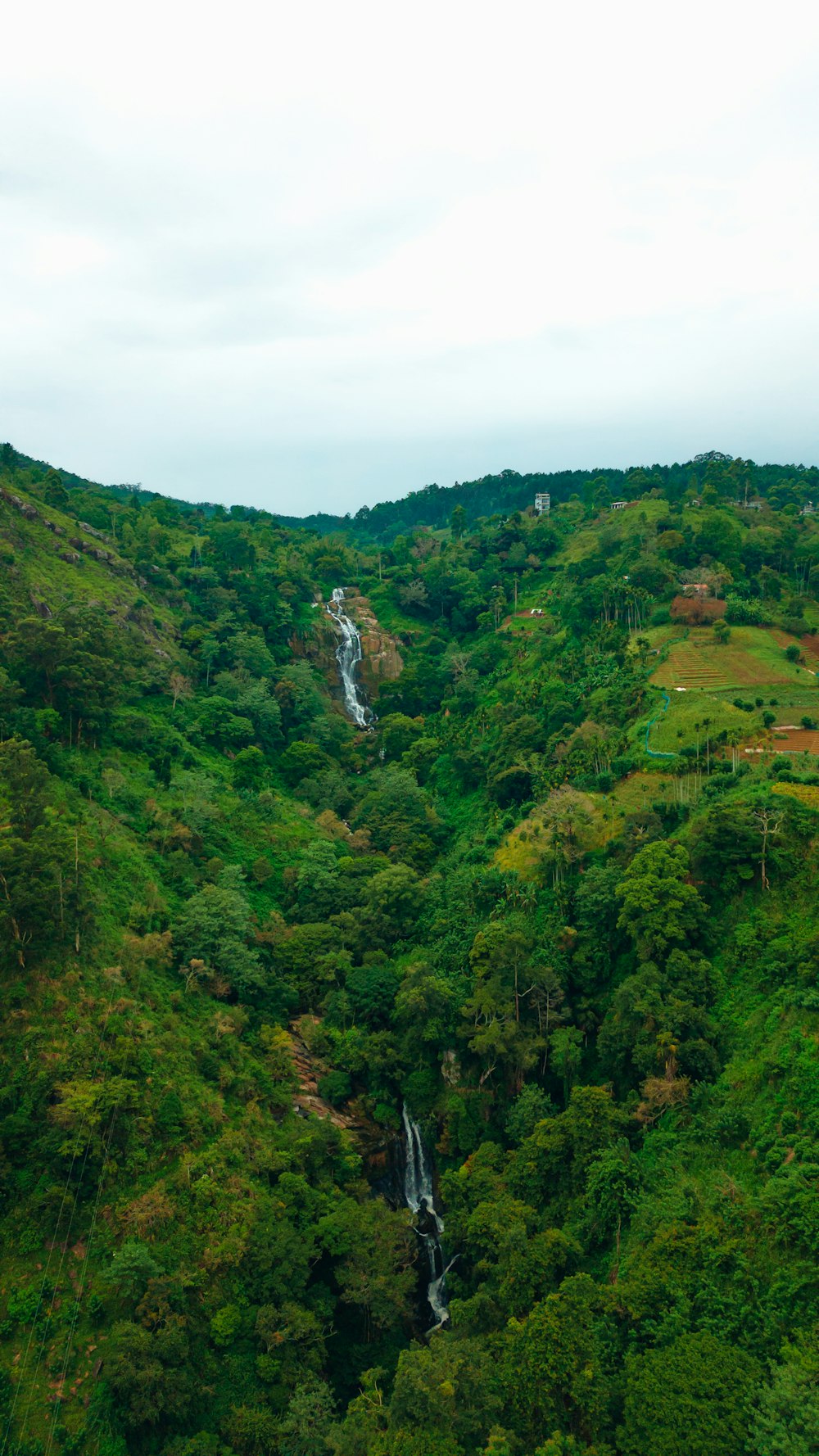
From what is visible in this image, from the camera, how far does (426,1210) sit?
3994 centimetres

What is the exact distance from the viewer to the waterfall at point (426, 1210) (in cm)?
3638

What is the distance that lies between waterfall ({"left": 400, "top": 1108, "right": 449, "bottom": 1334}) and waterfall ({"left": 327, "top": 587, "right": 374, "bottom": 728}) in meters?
48.1

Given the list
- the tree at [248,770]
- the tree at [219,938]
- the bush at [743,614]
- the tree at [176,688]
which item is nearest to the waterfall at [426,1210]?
the tree at [219,938]

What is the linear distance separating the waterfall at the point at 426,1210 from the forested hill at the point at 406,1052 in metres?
0.30

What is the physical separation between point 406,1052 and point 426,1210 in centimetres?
731

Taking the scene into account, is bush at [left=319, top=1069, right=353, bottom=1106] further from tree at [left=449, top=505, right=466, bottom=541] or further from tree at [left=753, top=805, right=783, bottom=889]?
tree at [left=449, top=505, right=466, bottom=541]

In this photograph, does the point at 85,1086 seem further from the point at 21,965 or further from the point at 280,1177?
the point at 280,1177

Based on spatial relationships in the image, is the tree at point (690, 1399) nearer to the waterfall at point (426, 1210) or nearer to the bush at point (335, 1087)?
the waterfall at point (426, 1210)

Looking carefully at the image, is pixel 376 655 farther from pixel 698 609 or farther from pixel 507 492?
pixel 507 492

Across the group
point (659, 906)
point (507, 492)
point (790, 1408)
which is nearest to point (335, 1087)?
point (659, 906)

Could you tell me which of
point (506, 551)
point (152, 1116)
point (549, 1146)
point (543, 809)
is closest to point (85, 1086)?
point (152, 1116)

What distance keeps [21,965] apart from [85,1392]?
1627 centimetres

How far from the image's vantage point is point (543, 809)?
5047 cm

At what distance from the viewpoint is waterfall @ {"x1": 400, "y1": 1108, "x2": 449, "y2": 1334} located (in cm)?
3638
